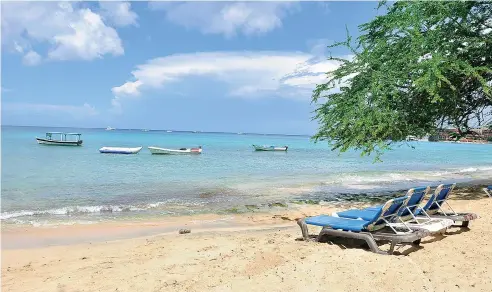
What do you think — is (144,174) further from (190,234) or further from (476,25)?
(476,25)

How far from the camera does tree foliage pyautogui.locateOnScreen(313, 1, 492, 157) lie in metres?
12.6

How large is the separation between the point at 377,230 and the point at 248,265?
2.10 m

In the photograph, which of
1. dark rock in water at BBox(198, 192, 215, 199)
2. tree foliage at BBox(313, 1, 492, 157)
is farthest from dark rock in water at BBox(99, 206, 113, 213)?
tree foliage at BBox(313, 1, 492, 157)

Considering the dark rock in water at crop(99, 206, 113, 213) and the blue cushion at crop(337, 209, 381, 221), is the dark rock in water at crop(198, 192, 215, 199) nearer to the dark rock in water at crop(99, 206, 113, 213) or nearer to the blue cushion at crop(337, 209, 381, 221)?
the dark rock in water at crop(99, 206, 113, 213)

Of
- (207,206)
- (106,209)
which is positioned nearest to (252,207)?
(207,206)

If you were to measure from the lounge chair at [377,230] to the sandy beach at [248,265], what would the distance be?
26 centimetres

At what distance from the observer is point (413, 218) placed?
660 centimetres

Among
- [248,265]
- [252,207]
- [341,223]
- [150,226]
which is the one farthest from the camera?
[252,207]

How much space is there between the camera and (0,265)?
24.3ft

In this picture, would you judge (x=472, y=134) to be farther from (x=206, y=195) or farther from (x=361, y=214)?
(x=361, y=214)

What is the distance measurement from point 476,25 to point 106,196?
47.6 ft

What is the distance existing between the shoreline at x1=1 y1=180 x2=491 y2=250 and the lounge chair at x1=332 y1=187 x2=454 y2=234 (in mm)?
3644

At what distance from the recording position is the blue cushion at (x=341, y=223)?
6.21 m

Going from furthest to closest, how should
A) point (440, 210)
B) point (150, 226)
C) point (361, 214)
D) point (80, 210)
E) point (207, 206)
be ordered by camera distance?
point (207, 206) → point (80, 210) → point (150, 226) → point (440, 210) → point (361, 214)
